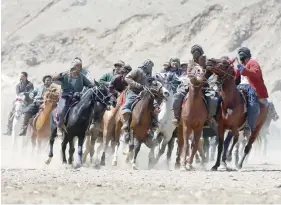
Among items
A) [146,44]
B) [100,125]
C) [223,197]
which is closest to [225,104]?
[100,125]

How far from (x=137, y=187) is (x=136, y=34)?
151 feet

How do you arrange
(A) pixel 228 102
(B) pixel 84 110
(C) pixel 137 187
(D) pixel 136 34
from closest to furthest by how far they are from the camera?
(C) pixel 137 187 → (A) pixel 228 102 → (B) pixel 84 110 → (D) pixel 136 34

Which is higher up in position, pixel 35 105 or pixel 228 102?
pixel 35 105

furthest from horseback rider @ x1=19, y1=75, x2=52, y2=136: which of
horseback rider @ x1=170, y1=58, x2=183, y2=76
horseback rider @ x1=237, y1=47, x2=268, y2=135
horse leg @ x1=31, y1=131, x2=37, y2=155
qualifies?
horseback rider @ x1=237, y1=47, x2=268, y2=135

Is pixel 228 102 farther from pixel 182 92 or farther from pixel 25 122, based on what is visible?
pixel 25 122

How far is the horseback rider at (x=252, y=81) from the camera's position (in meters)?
17.7

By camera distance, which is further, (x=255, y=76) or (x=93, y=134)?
(x=93, y=134)

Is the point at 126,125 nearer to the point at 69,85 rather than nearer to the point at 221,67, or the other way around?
the point at 69,85

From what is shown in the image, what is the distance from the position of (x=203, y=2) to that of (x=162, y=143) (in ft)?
129

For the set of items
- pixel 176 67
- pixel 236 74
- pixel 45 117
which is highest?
pixel 176 67

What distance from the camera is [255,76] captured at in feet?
59.2

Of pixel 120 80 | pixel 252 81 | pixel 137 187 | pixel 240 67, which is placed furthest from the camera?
pixel 120 80

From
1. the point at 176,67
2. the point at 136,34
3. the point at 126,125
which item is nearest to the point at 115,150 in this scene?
the point at 126,125

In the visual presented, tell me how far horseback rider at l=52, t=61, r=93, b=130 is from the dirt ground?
235 cm
